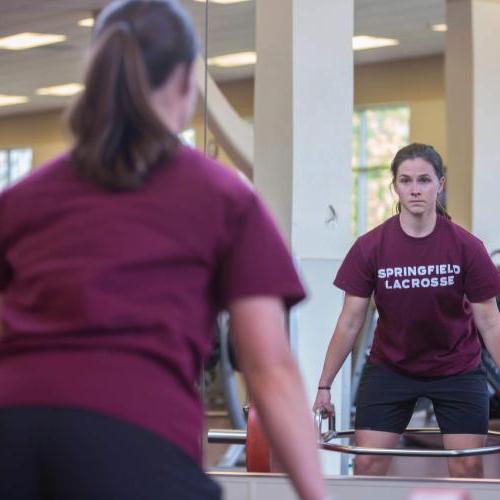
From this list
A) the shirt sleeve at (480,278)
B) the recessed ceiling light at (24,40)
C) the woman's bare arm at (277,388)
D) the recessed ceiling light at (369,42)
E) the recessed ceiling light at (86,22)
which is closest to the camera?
the woman's bare arm at (277,388)

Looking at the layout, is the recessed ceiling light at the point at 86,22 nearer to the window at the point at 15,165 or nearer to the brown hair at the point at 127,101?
the window at the point at 15,165

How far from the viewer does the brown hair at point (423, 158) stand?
12.6 feet

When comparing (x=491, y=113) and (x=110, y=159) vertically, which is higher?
(x=491, y=113)

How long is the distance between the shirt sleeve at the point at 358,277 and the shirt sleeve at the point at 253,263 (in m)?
2.41

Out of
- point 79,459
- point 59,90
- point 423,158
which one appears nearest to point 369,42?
point 423,158

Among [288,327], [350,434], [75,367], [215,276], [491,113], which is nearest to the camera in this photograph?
[75,367]

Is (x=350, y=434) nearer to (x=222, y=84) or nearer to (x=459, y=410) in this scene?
(x=459, y=410)

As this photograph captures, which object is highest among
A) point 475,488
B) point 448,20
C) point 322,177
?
point 448,20

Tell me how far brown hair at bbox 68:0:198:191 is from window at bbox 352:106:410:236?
9.51 ft

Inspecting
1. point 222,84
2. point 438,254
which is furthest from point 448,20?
point 438,254

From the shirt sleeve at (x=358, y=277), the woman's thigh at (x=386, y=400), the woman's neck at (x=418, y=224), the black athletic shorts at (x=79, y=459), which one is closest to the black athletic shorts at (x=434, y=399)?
the woman's thigh at (x=386, y=400)

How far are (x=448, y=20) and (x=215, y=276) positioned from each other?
3.26 metres

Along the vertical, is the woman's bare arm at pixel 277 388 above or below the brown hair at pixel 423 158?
below

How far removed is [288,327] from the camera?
4.84m
